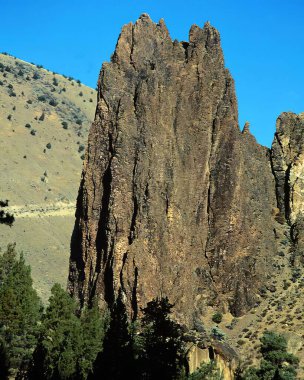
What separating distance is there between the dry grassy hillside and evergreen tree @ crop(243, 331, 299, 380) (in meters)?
48.0

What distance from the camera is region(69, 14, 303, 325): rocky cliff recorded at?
73.0 metres

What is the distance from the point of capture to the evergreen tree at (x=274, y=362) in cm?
6172

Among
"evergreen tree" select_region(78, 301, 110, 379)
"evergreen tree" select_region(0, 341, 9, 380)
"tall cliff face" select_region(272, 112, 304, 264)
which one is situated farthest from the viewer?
"tall cliff face" select_region(272, 112, 304, 264)

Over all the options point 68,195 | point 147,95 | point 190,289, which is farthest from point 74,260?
point 68,195

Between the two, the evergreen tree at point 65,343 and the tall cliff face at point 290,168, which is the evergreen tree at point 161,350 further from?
the tall cliff face at point 290,168

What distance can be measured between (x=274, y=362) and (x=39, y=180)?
10394cm

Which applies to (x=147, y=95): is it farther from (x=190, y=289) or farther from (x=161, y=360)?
(x=161, y=360)

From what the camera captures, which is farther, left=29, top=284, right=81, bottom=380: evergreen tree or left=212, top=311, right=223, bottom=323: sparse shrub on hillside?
left=212, top=311, right=223, bottom=323: sparse shrub on hillside

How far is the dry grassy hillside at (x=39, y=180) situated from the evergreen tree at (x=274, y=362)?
157ft

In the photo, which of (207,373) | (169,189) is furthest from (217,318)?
(207,373)

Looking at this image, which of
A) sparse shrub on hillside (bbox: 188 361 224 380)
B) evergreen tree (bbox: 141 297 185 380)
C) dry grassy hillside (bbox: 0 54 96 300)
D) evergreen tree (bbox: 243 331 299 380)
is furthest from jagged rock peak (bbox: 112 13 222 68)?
evergreen tree (bbox: 141 297 185 380)

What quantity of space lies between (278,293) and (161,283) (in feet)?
46.5

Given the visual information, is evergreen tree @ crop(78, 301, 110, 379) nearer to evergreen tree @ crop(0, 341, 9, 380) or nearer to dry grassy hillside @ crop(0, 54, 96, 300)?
evergreen tree @ crop(0, 341, 9, 380)

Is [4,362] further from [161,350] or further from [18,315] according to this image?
[161,350]
